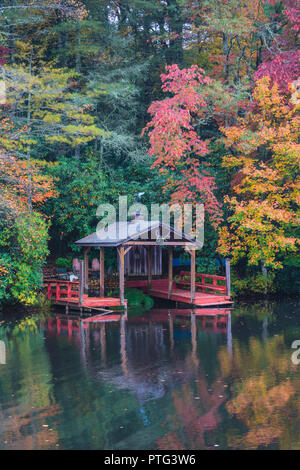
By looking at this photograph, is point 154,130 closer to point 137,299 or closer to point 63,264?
Answer: point 137,299

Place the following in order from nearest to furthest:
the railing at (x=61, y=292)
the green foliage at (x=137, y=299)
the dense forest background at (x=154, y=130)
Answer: the railing at (x=61, y=292) → the dense forest background at (x=154, y=130) → the green foliage at (x=137, y=299)

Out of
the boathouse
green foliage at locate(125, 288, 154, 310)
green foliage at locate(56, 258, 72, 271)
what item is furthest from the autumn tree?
green foliage at locate(56, 258, 72, 271)

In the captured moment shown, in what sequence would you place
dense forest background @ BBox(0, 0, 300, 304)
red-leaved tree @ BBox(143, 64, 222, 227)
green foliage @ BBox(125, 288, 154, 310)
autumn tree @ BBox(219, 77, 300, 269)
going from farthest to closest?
green foliage @ BBox(125, 288, 154, 310) < red-leaved tree @ BBox(143, 64, 222, 227) < autumn tree @ BBox(219, 77, 300, 269) < dense forest background @ BBox(0, 0, 300, 304)

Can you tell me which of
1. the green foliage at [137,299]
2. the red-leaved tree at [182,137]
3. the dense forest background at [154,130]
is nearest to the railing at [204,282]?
the dense forest background at [154,130]

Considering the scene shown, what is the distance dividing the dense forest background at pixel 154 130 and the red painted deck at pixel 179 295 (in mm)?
2226

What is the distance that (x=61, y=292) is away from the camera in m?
21.9

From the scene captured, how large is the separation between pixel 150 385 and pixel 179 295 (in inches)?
471

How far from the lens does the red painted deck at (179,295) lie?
21781 mm

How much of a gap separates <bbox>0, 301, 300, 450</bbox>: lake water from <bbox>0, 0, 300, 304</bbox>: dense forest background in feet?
18.8

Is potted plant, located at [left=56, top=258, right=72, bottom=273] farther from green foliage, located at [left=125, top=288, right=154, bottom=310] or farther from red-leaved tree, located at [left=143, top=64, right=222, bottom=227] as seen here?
red-leaved tree, located at [left=143, top=64, right=222, bottom=227]

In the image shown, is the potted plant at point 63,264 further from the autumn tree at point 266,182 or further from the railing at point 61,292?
the autumn tree at point 266,182

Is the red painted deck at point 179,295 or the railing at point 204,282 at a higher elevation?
the railing at point 204,282

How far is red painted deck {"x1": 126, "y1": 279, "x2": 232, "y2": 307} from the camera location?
2178 cm
